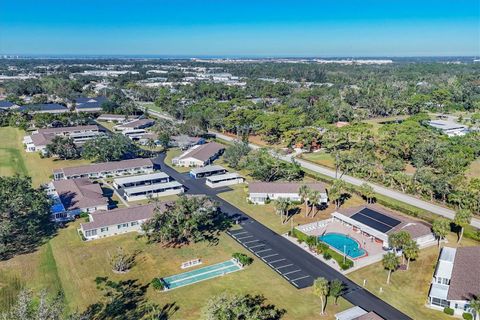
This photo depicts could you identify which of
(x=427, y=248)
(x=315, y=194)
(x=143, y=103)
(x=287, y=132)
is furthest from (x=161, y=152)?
(x=143, y=103)

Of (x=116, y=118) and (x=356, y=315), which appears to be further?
(x=116, y=118)

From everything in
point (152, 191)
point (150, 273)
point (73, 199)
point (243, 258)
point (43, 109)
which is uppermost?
point (43, 109)

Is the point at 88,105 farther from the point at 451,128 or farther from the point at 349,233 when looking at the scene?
the point at 349,233

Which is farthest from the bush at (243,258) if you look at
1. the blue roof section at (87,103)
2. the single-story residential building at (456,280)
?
the blue roof section at (87,103)

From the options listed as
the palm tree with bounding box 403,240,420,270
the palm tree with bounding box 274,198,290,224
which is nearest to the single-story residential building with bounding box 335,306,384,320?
the palm tree with bounding box 403,240,420,270

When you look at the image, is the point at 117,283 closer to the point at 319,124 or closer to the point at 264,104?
the point at 319,124

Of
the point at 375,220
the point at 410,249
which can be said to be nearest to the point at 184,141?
the point at 375,220

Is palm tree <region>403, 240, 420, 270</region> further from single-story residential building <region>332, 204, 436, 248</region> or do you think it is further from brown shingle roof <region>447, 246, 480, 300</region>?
single-story residential building <region>332, 204, 436, 248</region>
